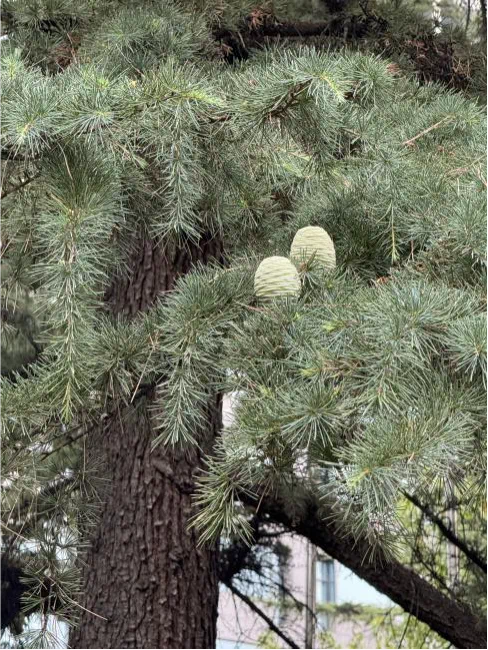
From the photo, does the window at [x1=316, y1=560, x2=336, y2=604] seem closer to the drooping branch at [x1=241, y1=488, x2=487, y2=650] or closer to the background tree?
the drooping branch at [x1=241, y1=488, x2=487, y2=650]

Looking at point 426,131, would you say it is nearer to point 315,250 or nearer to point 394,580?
point 315,250

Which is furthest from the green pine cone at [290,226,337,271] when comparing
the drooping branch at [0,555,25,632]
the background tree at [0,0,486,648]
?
the drooping branch at [0,555,25,632]

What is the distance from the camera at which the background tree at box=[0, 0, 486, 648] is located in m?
0.81

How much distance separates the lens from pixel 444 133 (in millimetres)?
1150

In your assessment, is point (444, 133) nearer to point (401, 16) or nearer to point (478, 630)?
point (401, 16)

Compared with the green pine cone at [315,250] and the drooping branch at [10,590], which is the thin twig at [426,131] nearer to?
the green pine cone at [315,250]

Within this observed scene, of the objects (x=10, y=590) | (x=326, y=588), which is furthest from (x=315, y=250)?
(x=326, y=588)

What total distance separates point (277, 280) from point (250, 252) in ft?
0.84

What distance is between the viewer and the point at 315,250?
100cm

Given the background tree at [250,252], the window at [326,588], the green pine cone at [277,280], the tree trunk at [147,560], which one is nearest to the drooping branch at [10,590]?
the tree trunk at [147,560]

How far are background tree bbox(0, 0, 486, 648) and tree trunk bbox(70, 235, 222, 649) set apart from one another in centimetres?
42

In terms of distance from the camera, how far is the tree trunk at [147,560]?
199 centimetres

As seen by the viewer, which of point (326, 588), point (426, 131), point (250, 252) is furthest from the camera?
point (326, 588)

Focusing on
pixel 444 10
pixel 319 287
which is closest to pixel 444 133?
pixel 319 287
